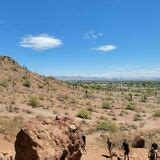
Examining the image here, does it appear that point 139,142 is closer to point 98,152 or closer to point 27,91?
point 98,152

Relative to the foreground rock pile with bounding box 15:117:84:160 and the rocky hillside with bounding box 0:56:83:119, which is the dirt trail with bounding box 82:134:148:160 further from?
the rocky hillside with bounding box 0:56:83:119

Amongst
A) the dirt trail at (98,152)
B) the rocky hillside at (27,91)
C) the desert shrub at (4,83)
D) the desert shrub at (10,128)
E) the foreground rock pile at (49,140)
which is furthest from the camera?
the desert shrub at (4,83)

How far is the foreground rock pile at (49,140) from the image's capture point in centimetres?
1520

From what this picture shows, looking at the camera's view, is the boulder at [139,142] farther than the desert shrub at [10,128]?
Yes

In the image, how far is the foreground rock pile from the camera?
15203 mm

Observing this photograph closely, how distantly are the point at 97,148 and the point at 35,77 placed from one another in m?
57.1

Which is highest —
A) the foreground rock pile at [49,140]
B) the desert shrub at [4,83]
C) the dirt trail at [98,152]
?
the desert shrub at [4,83]

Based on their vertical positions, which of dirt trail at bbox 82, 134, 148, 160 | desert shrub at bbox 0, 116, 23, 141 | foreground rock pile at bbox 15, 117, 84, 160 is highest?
foreground rock pile at bbox 15, 117, 84, 160

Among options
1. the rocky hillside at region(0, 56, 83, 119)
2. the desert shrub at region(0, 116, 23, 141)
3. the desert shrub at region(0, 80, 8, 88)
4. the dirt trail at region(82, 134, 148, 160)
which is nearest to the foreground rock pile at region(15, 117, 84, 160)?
the dirt trail at region(82, 134, 148, 160)

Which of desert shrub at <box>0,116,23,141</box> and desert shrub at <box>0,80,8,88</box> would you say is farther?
desert shrub at <box>0,80,8,88</box>

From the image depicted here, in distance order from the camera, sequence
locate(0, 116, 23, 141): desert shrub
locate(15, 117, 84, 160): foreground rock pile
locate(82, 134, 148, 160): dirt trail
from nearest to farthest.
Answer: locate(15, 117, 84, 160): foreground rock pile < locate(82, 134, 148, 160): dirt trail < locate(0, 116, 23, 141): desert shrub

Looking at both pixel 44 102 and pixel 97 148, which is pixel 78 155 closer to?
pixel 97 148

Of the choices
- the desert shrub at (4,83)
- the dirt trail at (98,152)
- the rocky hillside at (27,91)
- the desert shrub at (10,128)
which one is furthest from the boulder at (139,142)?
the desert shrub at (4,83)

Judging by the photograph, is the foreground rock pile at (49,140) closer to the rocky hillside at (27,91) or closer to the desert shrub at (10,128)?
the desert shrub at (10,128)
